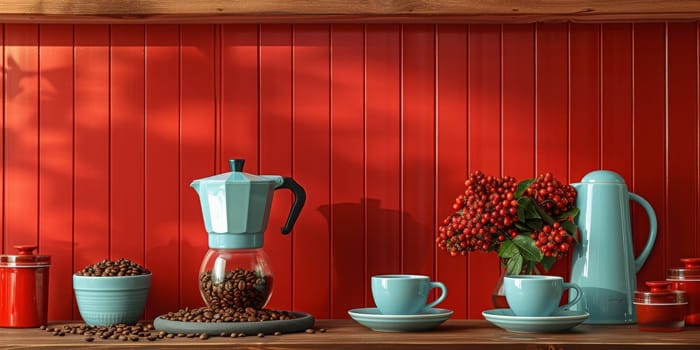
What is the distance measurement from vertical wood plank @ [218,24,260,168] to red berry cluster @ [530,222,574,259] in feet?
2.22

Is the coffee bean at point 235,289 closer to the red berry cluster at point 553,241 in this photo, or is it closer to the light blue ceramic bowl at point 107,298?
the light blue ceramic bowl at point 107,298

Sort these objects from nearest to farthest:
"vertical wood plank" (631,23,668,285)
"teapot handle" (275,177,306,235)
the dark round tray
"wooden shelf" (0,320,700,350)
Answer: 1. "wooden shelf" (0,320,700,350)
2. the dark round tray
3. "teapot handle" (275,177,306,235)
4. "vertical wood plank" (631,23,668,285)

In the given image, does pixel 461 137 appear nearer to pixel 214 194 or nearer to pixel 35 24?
pixel 214 194

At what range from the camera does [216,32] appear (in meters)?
2.26

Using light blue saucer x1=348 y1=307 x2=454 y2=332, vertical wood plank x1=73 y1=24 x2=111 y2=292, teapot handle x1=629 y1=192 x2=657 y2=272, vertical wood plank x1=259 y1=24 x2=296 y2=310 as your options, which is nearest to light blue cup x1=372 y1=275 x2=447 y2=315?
light blue saucer x1=348 y1=307 x2=454 y2=332

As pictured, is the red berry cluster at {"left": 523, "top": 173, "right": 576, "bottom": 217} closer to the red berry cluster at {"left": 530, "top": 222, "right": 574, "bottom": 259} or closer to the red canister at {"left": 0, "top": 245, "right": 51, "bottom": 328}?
the red berry cluster at {"left": 530, "top": 222, "right": 574, "bottom": 259}

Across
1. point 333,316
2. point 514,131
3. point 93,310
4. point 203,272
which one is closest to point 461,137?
point 514,131

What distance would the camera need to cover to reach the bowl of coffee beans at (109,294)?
6.57 ft

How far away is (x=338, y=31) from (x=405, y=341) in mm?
813

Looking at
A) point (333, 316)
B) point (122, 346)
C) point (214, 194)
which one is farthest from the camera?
point (333, 316)

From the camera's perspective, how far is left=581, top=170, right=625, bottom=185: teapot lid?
6.76 feet

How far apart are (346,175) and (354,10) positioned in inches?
14.8

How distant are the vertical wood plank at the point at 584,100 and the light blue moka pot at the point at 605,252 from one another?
0.49 feet

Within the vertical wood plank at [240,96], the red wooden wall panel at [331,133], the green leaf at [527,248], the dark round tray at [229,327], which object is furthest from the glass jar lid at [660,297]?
the vertical wood plank at [240,96]
